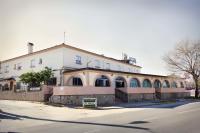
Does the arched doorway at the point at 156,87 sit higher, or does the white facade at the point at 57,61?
the white facade at the point at 57,61

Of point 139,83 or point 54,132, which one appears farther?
point 139,83

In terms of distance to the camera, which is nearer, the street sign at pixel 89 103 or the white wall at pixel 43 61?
the street sign at pixel 89 103

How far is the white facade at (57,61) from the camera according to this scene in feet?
111

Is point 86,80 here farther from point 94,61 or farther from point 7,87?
point 7,87

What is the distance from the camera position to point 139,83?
125ft

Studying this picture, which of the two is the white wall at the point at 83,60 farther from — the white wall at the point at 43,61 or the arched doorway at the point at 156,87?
the arched doorway at the point at 156,87

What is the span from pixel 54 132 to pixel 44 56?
90.3ft

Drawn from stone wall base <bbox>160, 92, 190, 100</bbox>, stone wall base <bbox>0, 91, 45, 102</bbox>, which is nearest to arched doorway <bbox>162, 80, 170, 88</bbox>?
stone wall base <bbox>160, 92, 190, 100</bbox>

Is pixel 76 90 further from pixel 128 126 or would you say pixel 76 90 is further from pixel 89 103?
pixel 128 126

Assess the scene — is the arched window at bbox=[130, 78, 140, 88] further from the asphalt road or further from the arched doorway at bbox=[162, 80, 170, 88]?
the asphalt road

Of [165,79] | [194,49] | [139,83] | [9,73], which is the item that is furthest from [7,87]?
[194,49]

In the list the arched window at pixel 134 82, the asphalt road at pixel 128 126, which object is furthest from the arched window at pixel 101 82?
the asphalt road at pixel 128 126

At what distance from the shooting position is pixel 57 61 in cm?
3403

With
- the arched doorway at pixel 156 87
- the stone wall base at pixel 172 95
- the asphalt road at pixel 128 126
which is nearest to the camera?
the asphalt road at pixel 128 126
